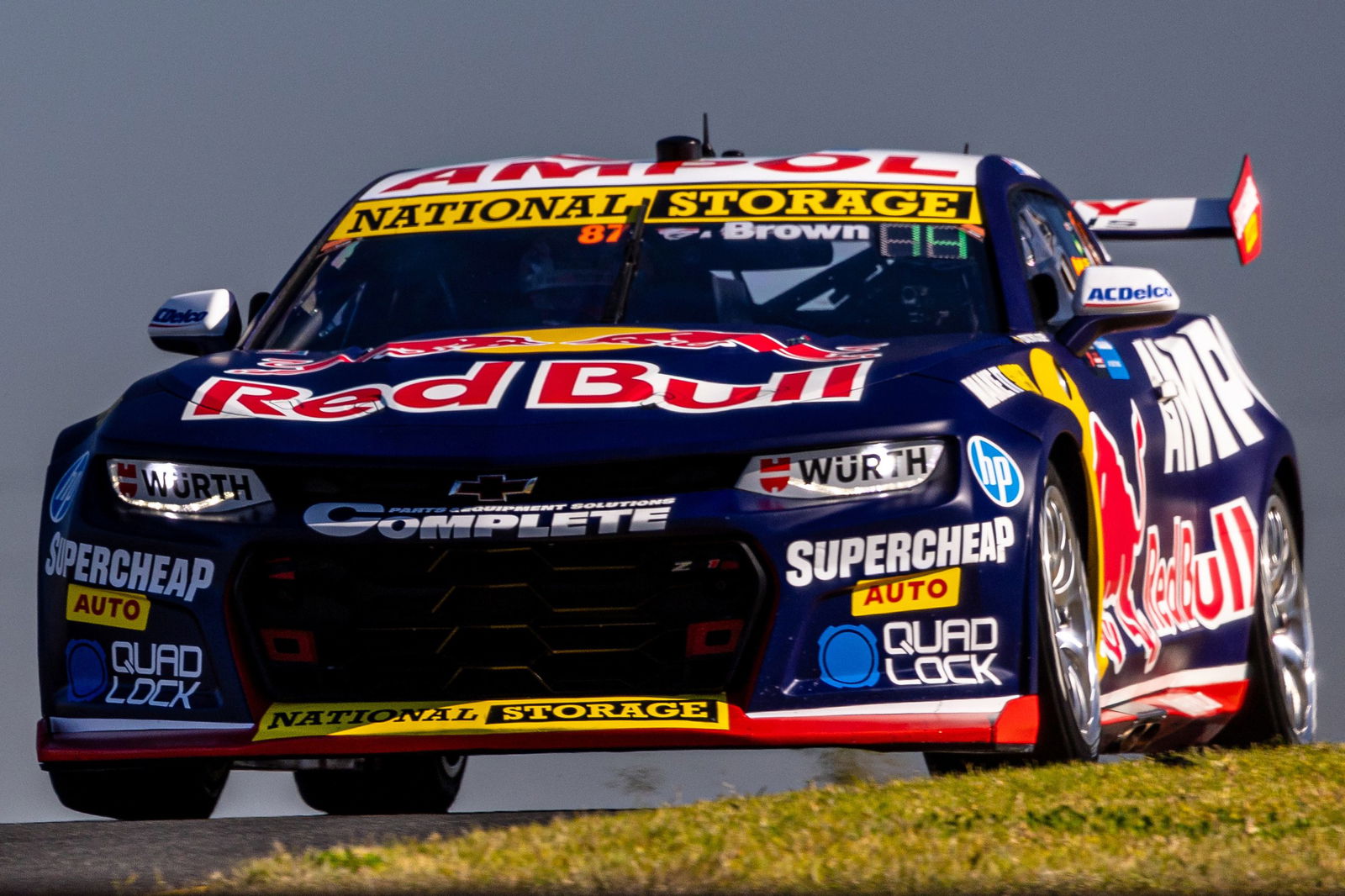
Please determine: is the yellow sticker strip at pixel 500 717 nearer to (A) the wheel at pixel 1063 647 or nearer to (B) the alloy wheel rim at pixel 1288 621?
(A) the wheel at pixel 1063 647

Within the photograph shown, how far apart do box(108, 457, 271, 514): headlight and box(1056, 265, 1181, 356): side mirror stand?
2.21 m

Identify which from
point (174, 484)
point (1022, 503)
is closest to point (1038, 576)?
point (1022, 503)

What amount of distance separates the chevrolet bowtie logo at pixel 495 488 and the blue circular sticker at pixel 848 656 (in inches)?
26.9

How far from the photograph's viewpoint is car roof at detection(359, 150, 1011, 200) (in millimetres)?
7094

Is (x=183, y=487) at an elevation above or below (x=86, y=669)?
above

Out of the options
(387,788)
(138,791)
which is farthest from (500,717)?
(387,788)

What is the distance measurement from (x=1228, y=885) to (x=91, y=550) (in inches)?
102

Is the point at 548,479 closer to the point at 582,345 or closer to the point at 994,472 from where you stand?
the point at 582,345

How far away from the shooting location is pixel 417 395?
564 cm

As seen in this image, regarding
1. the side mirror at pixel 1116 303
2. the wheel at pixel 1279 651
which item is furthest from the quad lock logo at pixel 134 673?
the wheel at pixel 1279 651

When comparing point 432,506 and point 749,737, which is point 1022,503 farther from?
point 432,506

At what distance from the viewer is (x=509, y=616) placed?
213 inches

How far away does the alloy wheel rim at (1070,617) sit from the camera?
19.0 feet

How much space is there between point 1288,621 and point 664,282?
2761mm
